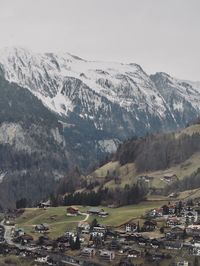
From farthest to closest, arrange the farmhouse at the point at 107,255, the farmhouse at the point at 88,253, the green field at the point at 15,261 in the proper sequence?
the farmhouse at the point at 88,253, the farmhouse at the point at 107,255, the green field at the point at 15,261

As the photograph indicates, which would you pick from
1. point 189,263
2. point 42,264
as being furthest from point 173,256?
point 42,264

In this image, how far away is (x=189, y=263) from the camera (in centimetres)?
18625

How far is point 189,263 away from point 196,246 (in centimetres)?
1147

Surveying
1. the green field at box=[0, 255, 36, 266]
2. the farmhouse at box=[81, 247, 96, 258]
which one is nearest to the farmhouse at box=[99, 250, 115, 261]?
the farmhouse at box=[81, 247, 96, 258]

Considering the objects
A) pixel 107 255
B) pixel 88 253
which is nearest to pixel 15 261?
pixel 88 253

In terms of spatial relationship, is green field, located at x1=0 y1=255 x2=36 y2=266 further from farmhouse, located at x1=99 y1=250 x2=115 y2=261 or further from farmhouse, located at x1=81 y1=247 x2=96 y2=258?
farmhouse, located at x1=99 y1=250 x2=115 y2=261

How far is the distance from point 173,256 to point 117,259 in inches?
563

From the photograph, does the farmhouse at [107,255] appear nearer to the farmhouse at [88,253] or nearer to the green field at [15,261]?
the farmhouse at [88,253]

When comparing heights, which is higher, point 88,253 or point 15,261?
A: point 88,253

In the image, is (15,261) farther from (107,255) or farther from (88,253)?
(107,255)

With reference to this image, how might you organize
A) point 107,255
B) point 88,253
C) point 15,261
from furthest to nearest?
point 88,253 → point 15,261 → point 107,255

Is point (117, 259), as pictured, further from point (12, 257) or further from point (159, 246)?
point (12, 257)

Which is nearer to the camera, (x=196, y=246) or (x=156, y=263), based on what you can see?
(x=156, y=263)

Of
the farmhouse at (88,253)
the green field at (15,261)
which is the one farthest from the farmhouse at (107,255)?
the green field at (15,261)
